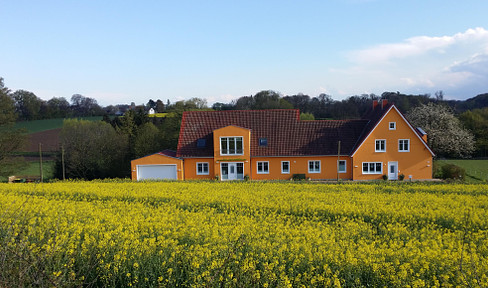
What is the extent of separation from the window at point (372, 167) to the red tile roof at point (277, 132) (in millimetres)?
2058

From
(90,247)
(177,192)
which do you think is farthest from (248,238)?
(177,192)

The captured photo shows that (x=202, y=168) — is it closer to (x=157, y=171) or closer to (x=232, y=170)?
(x=232, y=170)

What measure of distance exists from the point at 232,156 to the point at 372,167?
1345 cm

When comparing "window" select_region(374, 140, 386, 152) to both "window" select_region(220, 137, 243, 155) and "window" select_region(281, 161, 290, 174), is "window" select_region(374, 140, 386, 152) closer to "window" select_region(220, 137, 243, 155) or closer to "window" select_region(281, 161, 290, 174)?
"window" select_region(281, 161, 290, 174)

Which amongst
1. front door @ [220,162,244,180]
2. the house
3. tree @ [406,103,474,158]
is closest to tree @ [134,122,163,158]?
the house

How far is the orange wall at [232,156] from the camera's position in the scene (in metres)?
34.8

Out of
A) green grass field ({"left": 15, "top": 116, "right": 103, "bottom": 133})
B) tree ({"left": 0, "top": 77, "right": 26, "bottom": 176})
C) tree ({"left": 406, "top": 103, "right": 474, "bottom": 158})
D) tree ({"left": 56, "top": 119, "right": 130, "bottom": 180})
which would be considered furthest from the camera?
green grass field ({"left": 15, "top": 116, "right": 103, "bottom": 133})

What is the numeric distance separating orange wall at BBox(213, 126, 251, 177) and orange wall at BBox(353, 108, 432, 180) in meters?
10.3

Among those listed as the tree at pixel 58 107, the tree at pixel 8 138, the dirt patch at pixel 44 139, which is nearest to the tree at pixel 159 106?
the tree at pixel 58 107

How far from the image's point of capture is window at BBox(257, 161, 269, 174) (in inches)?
1405

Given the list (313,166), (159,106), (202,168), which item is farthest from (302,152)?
(159,106)

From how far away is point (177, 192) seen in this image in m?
18.5

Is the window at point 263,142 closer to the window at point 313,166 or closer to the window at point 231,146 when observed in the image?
the window at point 231,146

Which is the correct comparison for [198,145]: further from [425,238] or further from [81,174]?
[425,238]
